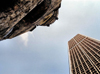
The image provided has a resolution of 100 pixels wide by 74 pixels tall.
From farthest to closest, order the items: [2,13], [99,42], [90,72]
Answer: [99,42], [90,72], [2,13]

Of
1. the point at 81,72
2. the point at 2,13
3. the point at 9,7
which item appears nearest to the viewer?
the point at 2,13

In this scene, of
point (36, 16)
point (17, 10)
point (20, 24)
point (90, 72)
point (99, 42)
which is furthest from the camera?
point (99, 42)

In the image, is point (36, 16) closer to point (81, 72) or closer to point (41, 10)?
point (41, 10)

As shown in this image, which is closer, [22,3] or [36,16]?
[22,3]

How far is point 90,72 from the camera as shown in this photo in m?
39.4

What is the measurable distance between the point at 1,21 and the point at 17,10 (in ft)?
4.55

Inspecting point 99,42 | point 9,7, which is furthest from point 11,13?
point 99,42

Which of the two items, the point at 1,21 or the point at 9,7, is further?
the point at 9,7

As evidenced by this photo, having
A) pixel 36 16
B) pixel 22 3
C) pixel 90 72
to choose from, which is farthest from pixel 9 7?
pixel 90 72

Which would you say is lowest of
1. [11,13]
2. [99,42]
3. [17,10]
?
[11,13]

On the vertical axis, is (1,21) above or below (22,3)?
below

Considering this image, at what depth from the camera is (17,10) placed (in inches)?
217

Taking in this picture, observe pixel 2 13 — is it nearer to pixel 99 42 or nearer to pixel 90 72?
pixel 90 72

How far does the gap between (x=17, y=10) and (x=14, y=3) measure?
0.48 m
